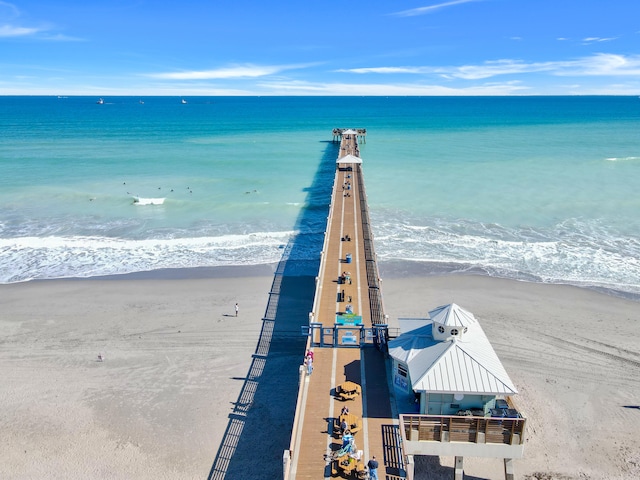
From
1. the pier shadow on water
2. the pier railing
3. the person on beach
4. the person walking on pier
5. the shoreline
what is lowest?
the pier shadow on water

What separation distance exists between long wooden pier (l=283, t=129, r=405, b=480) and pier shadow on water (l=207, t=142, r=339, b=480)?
2.16 meters

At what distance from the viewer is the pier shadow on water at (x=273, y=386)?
15.4 meters

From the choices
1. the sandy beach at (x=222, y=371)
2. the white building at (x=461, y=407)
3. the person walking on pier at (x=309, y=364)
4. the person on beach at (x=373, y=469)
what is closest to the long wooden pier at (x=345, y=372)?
the person walking on pier at (x=309, y=364)

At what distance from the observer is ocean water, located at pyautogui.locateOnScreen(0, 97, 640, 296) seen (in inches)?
1238

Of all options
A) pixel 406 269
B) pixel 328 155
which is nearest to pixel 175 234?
pixel 406 269

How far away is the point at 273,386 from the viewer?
19.0 meters

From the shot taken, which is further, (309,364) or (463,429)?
(309,364)

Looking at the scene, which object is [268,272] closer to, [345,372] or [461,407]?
[345,372]

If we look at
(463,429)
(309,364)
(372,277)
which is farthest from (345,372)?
(372,277)

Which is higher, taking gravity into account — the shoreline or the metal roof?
the metal roof

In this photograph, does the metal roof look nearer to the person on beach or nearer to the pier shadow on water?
the person on beach

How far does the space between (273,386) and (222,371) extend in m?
2.51

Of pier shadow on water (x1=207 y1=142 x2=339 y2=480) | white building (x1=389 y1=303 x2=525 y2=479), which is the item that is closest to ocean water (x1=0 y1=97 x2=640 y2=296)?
pier shadow on water (x1=207 y1=142 x2=339 y2=480)

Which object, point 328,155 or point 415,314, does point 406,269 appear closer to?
point 415,314
